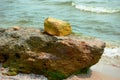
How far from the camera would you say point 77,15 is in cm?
1712

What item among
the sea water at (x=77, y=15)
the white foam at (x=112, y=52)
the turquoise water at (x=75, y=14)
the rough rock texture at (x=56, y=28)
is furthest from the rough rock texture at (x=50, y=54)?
the turquoise water at (x=75, y=14)

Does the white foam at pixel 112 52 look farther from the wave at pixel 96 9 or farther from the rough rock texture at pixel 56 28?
the wave at pixel 96 9

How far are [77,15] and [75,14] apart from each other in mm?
334

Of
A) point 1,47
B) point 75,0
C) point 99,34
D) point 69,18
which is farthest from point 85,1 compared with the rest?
point 1,47

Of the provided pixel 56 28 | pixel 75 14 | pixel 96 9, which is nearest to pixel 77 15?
pixel 75 14

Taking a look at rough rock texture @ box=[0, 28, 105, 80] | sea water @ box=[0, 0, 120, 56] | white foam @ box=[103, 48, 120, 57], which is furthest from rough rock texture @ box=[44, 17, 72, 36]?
sea water @ box=[0, 0, 120, 56]

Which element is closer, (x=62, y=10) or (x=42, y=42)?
(x=42, y=42)

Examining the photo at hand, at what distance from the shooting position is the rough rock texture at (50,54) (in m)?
6.90

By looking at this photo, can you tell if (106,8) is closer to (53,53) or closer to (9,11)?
(9,11)

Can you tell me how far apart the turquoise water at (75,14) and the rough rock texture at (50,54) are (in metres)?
4.41

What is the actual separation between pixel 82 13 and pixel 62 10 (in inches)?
56.3

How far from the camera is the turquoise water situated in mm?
13203

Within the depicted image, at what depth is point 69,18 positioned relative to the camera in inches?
629

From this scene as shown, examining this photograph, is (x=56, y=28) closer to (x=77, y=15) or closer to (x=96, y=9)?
(x=77, y=15)
